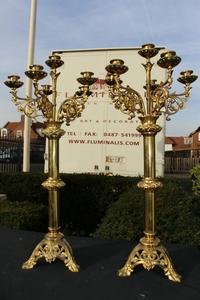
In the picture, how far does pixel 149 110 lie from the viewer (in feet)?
10.1

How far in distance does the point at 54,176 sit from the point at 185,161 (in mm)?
29572

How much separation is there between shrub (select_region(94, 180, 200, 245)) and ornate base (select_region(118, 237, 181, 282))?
289cm

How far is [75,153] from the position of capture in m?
10.4

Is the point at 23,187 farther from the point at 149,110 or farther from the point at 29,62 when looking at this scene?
the point at 149,110

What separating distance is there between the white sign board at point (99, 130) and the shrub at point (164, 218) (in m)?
3.15

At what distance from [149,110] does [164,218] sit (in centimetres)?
344

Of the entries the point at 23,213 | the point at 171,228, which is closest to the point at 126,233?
the point at 171,228

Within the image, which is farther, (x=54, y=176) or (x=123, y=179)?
(x=123, y=179)

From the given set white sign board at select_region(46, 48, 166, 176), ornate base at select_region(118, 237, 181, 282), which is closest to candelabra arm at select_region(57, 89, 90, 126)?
ornate base at select_region(118, 237, 181, 282)

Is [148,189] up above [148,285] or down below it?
above

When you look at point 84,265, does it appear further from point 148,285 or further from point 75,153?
point 75,153

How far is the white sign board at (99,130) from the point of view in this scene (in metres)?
9.98

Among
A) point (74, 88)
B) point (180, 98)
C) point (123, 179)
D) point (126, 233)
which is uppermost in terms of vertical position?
point (74, 88)

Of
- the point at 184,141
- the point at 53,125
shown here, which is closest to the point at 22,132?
the point at 53,125
